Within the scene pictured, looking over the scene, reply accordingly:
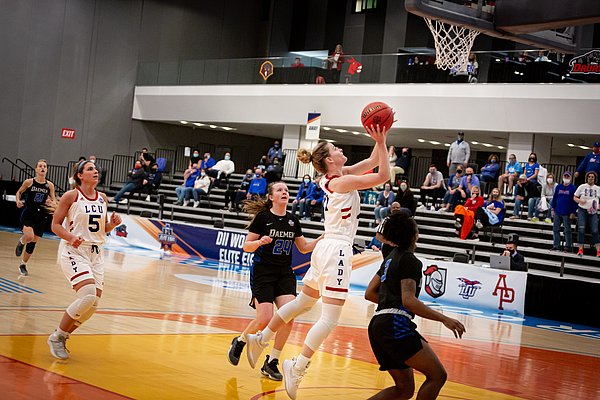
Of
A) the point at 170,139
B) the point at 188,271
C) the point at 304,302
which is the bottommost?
the point at 188,271

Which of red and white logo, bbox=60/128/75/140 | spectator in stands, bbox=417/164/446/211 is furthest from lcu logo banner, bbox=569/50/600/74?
red and white logo, bbox=60/128/75/140

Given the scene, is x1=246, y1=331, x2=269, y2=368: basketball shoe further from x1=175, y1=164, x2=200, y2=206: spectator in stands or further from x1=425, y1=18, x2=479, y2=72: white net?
x1=175, y1=164, x2=200, y2=206: spectator in stands

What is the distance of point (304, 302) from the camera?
6.78 m

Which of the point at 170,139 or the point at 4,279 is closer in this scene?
the point at 4,279

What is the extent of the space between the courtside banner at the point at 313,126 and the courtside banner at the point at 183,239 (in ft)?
25.7

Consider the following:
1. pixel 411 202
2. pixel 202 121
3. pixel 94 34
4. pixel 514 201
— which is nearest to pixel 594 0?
pixel 411 202

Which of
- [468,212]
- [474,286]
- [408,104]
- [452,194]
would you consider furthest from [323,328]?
[408,104]

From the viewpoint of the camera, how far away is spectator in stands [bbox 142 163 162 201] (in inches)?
1129

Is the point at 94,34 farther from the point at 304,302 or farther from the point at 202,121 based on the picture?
the point at 304,302

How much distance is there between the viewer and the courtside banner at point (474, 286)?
1602 centimetres

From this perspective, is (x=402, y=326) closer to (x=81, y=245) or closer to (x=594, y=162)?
(x=81, y=245)

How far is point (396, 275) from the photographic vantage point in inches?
206

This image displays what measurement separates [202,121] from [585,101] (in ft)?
52.3

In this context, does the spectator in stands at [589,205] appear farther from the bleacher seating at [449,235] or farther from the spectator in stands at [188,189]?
the spectator in stands at [188,189]
